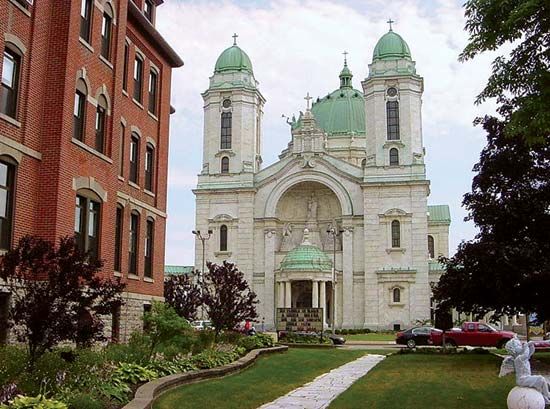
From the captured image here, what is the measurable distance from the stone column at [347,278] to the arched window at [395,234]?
165 inches

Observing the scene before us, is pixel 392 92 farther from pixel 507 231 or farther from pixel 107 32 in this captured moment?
pixel 107 32

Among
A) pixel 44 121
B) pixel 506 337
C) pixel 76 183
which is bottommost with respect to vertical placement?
pixel 506 337

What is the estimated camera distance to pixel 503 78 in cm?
1280

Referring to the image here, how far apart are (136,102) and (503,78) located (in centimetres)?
1715

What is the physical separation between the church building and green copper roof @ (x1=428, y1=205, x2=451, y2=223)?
14854 millimetres

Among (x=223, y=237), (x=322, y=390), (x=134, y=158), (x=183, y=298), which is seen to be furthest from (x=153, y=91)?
(x=223, y=237)

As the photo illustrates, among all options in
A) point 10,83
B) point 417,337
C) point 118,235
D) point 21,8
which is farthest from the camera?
point 417,337

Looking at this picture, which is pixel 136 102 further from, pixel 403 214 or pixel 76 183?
pixel 403 214

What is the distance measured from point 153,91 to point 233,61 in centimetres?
5255

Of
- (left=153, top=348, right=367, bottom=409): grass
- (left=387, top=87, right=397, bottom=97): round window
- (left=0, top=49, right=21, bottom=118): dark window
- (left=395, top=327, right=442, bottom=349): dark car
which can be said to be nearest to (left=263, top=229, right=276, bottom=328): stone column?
(left=387, top=87, right=397, bottom=97): round window

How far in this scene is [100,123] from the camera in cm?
2309

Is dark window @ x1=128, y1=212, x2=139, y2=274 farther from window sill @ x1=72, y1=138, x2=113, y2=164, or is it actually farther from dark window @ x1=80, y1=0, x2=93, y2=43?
dark window @ x1=80, y1=0, x2=93, y2=43

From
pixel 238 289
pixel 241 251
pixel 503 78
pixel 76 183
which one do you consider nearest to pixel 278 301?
pixel 241 251

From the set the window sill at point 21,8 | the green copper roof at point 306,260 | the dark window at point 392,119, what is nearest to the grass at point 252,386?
the window sill at point 21,8
